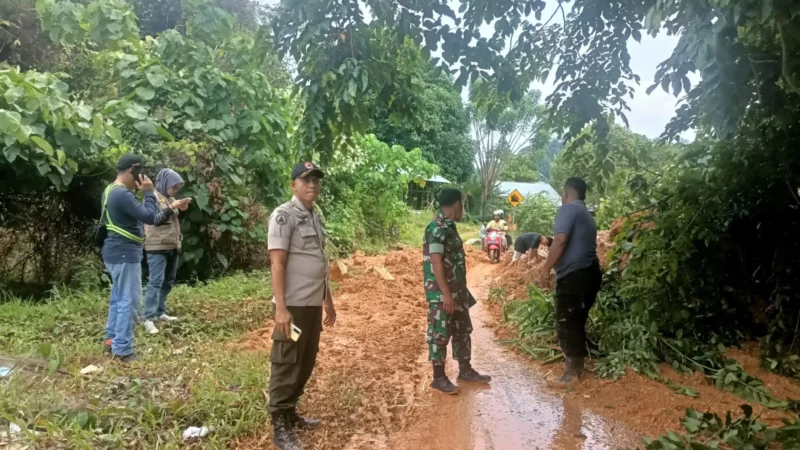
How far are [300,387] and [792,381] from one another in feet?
12.5

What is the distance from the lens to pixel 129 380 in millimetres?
4191

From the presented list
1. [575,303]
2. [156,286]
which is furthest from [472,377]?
[156,286]

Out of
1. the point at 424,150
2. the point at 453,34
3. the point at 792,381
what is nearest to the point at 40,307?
the point at 453,34

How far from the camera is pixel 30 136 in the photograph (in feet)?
18.1

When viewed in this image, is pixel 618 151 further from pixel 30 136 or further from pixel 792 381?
pixel 30 136

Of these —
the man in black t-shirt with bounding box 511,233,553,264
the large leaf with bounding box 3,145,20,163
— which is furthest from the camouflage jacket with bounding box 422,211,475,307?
the large leaf with bounding box 3,145,20,163

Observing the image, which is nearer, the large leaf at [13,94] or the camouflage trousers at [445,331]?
the camouflage trousers at [445,331]

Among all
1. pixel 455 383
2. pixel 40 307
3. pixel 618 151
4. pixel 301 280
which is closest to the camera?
pixel 301 280

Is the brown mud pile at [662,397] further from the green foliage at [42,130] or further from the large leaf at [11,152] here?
the large leaf at [11,152]

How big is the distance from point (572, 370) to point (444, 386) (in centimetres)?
115

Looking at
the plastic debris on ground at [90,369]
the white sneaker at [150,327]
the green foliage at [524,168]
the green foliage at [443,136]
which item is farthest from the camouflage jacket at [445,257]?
the green foliage at [524,168]

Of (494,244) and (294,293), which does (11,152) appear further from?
(494,244)

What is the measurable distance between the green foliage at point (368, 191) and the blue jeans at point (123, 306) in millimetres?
7834

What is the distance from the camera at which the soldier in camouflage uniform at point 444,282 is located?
4.53 metres
